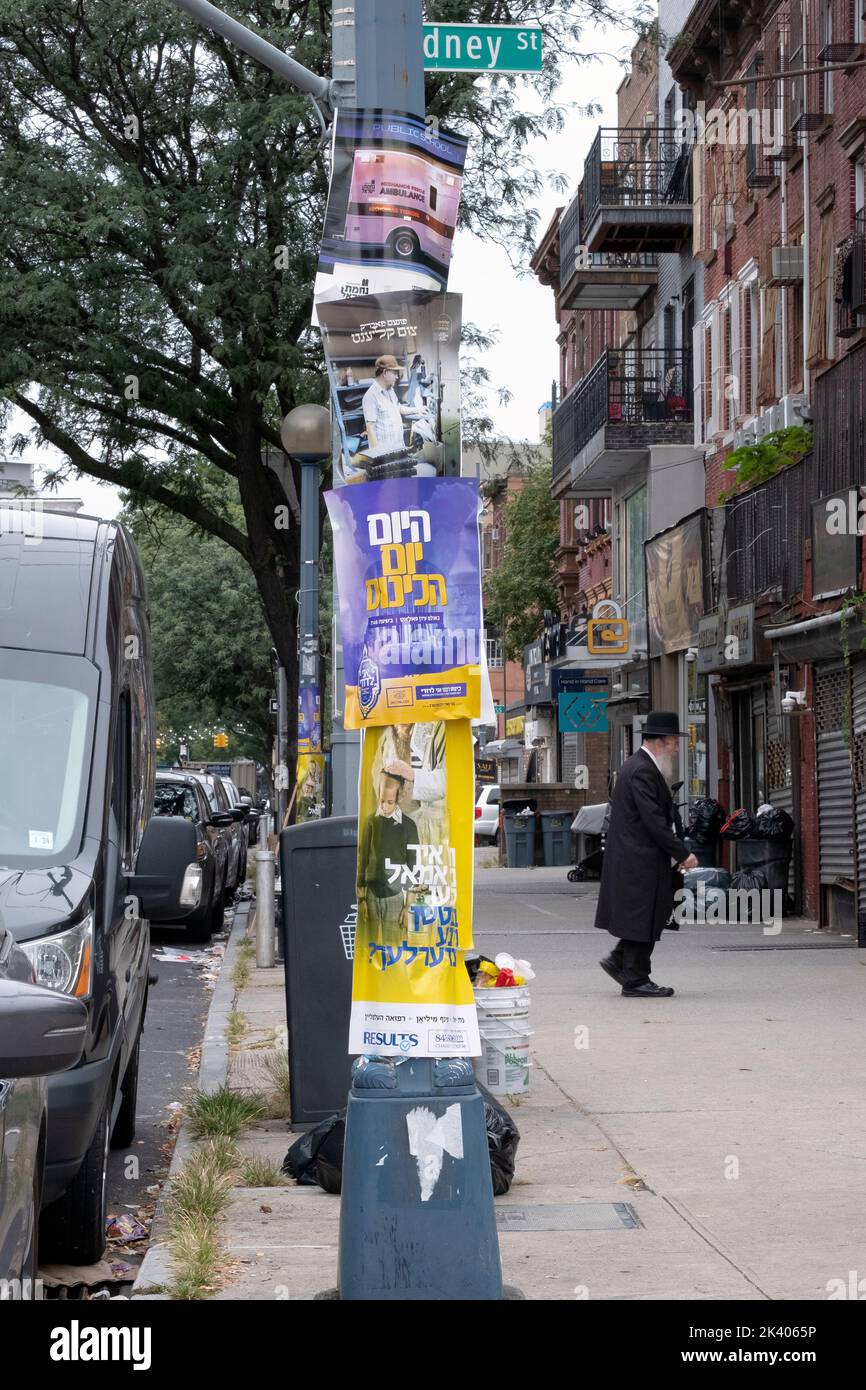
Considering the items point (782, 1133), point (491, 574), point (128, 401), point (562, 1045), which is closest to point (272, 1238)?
point (782, 1133)

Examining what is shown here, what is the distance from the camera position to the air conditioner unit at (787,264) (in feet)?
75.9

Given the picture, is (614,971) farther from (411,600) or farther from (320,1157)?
(411,600)

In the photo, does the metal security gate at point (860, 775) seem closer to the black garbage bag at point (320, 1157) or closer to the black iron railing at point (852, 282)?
the black iron railing at point (852, 282)

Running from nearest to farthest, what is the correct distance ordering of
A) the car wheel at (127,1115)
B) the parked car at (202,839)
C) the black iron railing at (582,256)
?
the car wheel at (127,1115)
the parked car at (202,839)
the black iron railing at (582,256)

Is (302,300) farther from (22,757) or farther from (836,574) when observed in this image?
(22,757)

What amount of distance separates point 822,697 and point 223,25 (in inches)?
460

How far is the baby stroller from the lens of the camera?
28033 mm

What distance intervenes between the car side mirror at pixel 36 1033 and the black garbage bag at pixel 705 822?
21809mm

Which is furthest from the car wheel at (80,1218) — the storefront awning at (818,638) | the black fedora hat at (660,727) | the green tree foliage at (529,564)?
the green tree foliage at (529,564)

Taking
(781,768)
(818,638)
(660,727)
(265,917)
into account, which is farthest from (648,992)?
(781,768)

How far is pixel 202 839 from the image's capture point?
67.7 feet

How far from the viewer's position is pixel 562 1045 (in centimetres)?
1117

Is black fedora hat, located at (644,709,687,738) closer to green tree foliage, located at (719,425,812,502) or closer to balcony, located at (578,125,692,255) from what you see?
green tree foliage, located at (719,425,812,502)

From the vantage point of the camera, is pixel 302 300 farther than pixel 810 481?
Yes
